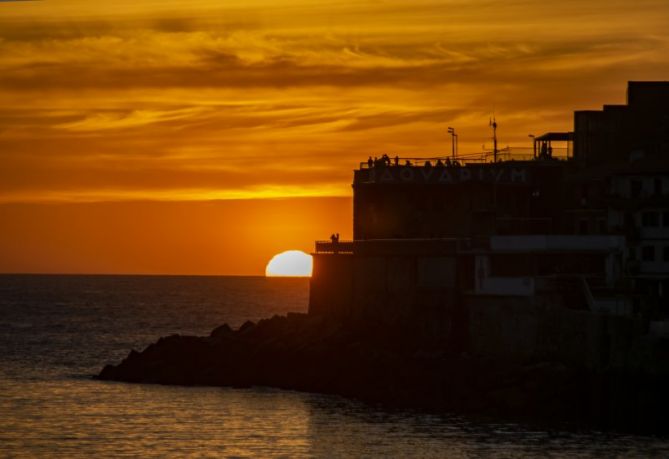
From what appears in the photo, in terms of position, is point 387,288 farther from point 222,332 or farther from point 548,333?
point 548,333

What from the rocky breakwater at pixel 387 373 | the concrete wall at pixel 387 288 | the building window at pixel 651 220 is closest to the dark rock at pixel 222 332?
the rocky breakwater at pixel 387 373

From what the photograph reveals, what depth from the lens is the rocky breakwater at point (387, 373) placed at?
67750 millimetres

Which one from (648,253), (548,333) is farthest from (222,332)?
(548,333)

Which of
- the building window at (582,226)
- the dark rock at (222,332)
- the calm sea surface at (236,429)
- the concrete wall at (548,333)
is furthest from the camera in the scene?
the dark rock at (222,332)

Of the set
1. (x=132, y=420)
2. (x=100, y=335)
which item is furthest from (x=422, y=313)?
(x=100, y=335)

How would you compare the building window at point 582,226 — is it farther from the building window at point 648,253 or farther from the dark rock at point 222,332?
the dark rock at point 222,332

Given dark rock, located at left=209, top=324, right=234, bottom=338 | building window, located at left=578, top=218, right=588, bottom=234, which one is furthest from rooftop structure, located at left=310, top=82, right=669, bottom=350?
dark rock, located at left=209, top=324, right=234, bottom=338

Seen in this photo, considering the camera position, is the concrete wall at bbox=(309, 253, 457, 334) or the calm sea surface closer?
the calm sea surface

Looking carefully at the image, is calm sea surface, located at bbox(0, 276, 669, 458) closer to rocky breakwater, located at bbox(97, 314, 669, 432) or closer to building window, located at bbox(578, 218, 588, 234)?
rocky breakwater, located at bbox(97, 314, 669, 432)

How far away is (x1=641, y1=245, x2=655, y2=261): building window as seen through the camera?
267 ft

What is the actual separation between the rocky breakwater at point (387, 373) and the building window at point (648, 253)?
465 inches

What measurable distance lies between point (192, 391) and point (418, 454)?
25.4 m

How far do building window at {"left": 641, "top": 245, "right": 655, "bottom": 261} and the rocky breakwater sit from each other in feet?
38.8

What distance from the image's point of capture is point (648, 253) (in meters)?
81.5
